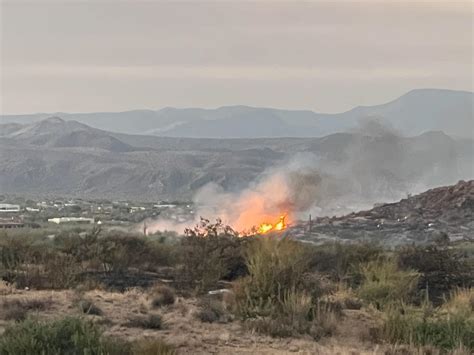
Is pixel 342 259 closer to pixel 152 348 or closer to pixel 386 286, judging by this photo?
pixel 386 286

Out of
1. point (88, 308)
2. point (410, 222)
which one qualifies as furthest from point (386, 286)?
point (410, 222)

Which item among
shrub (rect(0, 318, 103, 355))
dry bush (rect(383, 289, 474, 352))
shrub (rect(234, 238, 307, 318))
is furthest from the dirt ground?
shrub (rect(0, 318, 103, 355))

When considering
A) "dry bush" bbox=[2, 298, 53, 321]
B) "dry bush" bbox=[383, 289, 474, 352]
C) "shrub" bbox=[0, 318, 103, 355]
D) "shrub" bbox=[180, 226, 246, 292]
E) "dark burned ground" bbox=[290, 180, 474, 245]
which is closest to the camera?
"shrub" bbox=[0, 318, 103, 355]

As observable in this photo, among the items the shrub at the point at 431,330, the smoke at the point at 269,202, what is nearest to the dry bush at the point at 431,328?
the shrub at the point at 431,330

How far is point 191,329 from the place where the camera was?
1686cm

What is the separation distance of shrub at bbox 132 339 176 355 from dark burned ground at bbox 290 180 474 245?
36767 millimetres

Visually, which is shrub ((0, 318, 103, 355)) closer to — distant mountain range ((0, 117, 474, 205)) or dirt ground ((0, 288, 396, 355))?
dirt ground ((0, 288, 396, 355))

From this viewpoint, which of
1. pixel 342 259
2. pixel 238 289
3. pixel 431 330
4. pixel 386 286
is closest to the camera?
pixel 431 330

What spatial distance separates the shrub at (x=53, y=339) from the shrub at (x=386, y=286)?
394 inches

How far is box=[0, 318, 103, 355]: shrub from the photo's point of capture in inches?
477

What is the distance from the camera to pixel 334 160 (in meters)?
88.1

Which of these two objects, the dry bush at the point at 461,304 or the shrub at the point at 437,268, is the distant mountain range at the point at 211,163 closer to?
the shrub at the point at 437,268

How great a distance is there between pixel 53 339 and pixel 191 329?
4780 mm

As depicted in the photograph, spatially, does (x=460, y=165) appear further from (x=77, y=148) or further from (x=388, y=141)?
(x=77, y=148)
